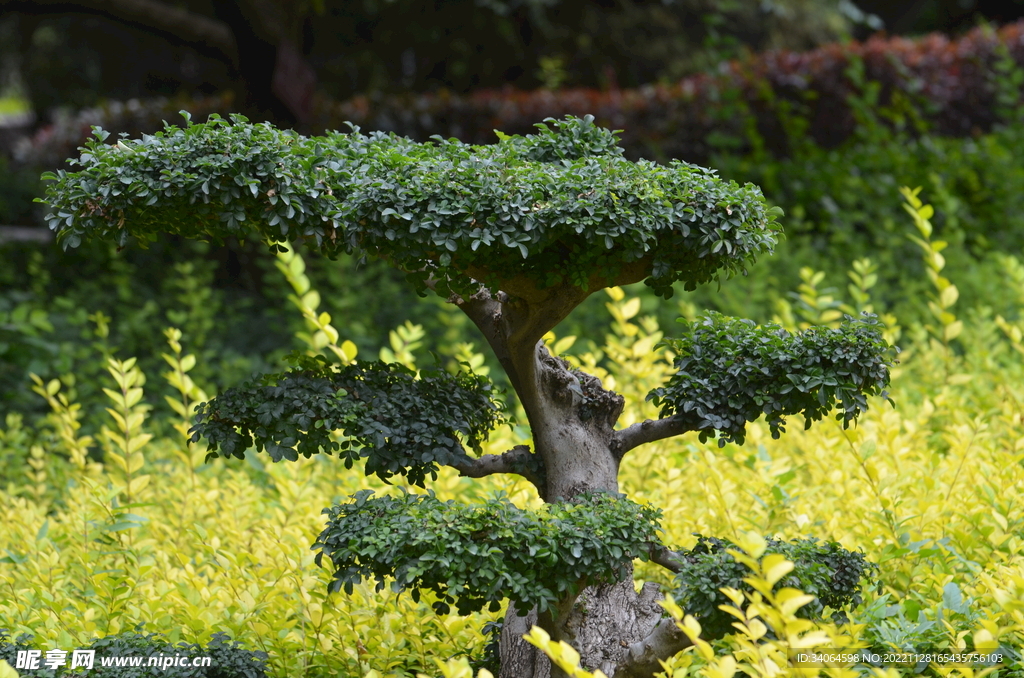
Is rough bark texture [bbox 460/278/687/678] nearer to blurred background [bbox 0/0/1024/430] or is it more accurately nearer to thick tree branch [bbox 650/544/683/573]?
thick tree branch [bbox 650/544/683/573]

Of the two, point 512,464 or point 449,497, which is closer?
point 512,464

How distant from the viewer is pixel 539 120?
704 cm

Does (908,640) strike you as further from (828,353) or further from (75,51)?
(75,51)

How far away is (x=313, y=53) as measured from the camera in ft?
30.3

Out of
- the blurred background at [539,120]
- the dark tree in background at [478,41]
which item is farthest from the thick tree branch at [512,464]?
the dark tree in background at [478,41]

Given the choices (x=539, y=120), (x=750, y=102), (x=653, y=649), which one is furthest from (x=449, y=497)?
(x=750, y=102)

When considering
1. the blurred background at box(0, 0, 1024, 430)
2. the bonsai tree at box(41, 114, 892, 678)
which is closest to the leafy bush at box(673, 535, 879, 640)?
the bonsai tree at box(41, 114, 892, 678)

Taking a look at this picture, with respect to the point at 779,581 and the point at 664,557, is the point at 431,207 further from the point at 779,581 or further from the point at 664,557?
the point at 779,581

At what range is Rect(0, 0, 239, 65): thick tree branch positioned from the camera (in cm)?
562

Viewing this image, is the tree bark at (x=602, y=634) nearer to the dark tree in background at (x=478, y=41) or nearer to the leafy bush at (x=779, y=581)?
the leafy bush at (x=779, y=581)

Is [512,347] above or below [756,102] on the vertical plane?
below

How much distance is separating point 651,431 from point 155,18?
16.6 ft

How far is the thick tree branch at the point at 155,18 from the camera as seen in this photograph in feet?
18.4

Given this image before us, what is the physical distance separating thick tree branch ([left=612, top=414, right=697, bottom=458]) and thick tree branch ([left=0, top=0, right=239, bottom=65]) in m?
4.76
